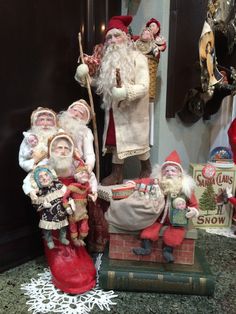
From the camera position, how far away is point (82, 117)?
125cm

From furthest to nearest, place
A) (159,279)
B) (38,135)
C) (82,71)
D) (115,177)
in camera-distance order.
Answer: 1. (115,177)
2. (82,71)
3. (38,135)
4. (159,279)

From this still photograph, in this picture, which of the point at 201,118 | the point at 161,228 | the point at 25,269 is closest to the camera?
the point at 161,228

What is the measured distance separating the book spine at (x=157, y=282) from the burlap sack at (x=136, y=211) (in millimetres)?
139

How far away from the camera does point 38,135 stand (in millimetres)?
1168

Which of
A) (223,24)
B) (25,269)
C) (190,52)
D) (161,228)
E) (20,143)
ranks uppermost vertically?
(223,24)

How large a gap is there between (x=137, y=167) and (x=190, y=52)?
0.54 meters

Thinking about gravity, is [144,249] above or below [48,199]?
below

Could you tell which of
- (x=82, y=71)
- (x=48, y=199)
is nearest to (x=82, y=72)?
(x=82, y=71)

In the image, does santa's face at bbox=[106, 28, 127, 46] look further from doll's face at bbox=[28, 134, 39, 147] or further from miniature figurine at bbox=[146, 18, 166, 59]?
doll's face at bbox=[28, 134, 39, 147]

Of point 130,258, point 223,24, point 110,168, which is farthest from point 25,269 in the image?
point 223,24

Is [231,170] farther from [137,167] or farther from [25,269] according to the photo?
[25,269]

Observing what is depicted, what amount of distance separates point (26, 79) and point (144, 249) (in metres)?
0.66

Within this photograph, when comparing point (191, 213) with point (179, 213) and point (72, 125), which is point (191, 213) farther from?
point (72, 125)

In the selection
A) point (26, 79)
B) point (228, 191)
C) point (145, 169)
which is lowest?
point (228, 191)
